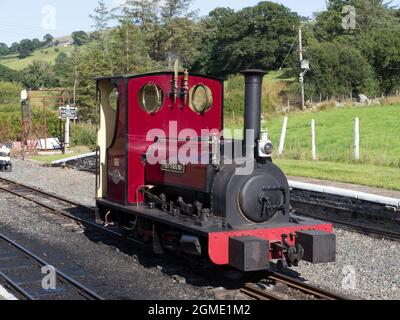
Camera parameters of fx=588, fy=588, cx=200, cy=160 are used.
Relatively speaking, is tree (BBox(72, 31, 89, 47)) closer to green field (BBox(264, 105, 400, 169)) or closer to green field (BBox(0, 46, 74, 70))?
green field (BBox(0, 46, 74, 70))

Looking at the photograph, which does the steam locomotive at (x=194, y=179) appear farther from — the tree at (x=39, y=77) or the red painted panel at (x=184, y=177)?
the tree at (x=39, y=77)

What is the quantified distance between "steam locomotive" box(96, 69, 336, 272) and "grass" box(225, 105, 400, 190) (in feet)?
3.64

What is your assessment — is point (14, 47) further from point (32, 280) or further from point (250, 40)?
point (32, 280)

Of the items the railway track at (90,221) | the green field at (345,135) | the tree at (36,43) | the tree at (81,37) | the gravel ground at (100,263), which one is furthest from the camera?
the tree at (36,43)

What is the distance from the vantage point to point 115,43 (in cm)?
4422

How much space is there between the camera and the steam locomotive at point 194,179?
7.04 meters

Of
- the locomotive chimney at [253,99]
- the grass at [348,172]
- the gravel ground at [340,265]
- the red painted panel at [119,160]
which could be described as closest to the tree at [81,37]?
the grass at [348,172]

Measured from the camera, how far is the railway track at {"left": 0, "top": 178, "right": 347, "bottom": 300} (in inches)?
276

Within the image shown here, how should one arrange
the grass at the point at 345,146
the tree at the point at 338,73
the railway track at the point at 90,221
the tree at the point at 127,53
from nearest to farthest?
the railway track at the point at 90,221 → the grass at the point at 345,146 → the tree at the point at 127,53 → the tree at the point at 338,73

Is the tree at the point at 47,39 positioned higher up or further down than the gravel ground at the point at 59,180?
higher up

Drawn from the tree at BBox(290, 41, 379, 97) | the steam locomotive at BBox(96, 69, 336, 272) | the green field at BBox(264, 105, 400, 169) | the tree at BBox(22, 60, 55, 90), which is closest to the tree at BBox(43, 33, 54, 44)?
the tree at BBox(22, 60, 55, 90)

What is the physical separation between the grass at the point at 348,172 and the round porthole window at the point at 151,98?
703 centimetres
